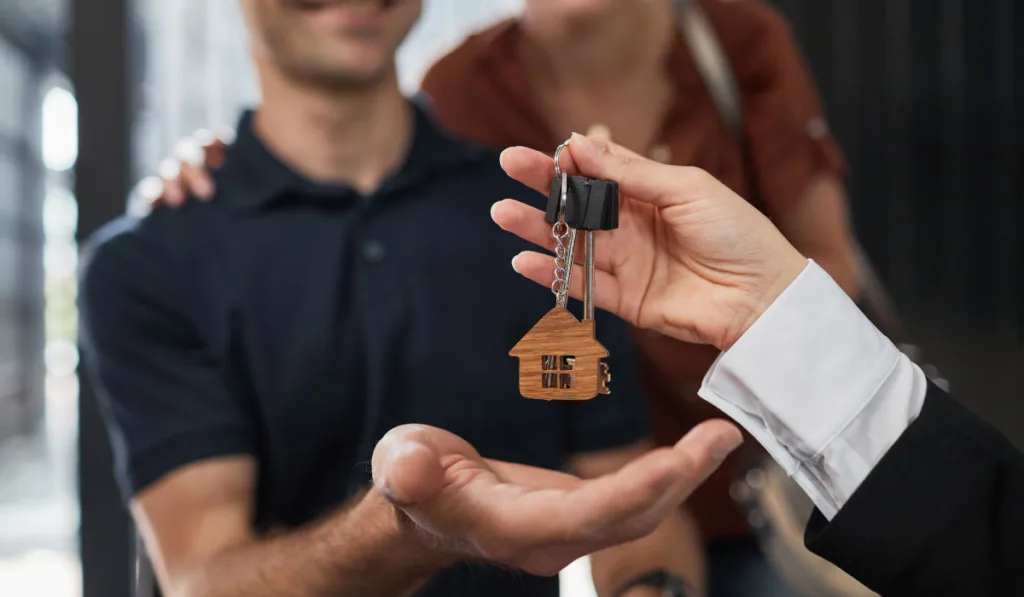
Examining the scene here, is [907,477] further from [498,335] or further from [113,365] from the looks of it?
[113,365]

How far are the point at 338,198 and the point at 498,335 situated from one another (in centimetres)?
14

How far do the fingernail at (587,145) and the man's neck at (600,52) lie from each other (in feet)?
0.53

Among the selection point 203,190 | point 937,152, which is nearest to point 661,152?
point 203,190

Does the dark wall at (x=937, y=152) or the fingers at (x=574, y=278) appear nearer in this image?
the fingers at (x=574, y=278)

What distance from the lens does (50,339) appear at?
84cm

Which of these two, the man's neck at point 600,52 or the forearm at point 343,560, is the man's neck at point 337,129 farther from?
the forearm at point 343,560

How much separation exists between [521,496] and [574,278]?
10 centimetres

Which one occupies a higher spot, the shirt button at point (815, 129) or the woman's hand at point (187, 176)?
the shirt button at point (815, 129)

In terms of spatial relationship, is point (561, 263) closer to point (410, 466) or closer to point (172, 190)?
point (410, 466)

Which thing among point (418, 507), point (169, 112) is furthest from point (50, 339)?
point (418, 507)

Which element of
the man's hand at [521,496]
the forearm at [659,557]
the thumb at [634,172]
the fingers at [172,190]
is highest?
the thumb at [634,172]

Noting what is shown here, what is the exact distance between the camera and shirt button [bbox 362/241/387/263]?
591 mm

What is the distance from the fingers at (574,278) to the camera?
1.30ft

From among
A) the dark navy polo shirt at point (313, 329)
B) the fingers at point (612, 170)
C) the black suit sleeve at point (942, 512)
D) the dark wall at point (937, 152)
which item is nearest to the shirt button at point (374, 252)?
the dark navy polo shirt at point (313, 329)
